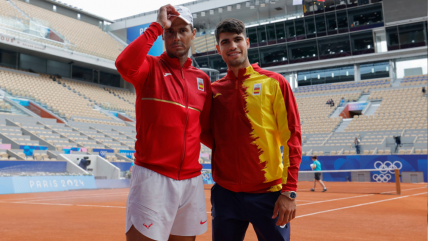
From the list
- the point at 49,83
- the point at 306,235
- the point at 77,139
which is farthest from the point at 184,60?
the point at 49,83

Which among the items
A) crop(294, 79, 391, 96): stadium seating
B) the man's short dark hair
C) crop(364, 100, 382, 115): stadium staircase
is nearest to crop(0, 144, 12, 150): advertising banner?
the man's short dark hair

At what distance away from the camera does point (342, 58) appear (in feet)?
126

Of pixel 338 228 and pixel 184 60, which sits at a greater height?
pixel 184 60

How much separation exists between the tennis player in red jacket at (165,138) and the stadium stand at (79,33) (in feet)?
116

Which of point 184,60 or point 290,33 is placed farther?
point 290,33

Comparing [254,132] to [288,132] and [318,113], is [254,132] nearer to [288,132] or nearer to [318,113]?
[288,132]

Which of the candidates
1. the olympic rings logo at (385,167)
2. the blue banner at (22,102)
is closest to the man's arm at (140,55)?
the olympic rings logo at (385,167)

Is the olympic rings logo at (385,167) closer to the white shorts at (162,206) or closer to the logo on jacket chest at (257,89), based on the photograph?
the logo on jacket chest at (257,89)

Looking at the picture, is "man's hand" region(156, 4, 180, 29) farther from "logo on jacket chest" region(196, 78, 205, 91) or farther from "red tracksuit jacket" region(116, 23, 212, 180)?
"logo on jacket chest" region(196, 78, 205, 91)

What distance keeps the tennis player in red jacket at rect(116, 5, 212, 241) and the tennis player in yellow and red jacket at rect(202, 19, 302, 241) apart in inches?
10.4

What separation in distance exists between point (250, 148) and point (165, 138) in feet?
2.34

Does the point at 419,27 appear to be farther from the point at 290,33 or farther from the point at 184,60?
the point at 184,60

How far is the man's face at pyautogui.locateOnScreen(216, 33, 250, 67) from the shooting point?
296cm

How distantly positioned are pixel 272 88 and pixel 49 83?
33463mm
